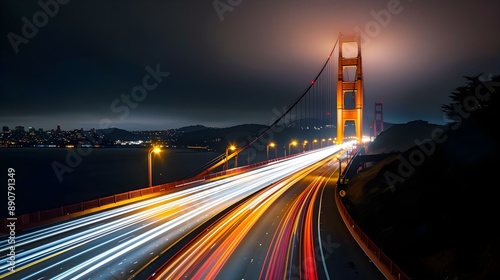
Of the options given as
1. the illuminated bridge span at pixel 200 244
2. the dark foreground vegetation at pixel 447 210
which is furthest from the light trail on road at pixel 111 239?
the dark foreground vegetation at pixel 447 210

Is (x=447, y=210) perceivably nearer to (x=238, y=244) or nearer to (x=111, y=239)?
(x=238, y=244)

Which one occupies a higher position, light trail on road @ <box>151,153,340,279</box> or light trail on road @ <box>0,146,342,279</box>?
light trail on road @ <box>0,146,342,279</box>

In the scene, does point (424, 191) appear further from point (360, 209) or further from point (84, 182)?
point (84, 182)

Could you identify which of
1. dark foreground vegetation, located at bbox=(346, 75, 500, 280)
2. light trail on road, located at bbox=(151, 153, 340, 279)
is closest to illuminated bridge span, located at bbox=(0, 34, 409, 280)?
light trail on road, located at bbox=(151, 153, 340, 279)

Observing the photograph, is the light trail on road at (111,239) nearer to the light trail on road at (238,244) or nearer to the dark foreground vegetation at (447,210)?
the light trail on road at (238,244)

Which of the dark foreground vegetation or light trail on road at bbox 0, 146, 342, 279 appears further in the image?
the dark foreground vegetation

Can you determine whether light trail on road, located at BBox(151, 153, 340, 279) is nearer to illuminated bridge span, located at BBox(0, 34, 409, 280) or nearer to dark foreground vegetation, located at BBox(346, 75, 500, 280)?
illuminated bridge span, located at BBox(0, 34, 409, 280)

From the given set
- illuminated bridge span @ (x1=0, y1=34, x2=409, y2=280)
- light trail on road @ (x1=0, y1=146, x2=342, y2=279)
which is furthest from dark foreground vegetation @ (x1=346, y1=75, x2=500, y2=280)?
light trail on road @ (x1=0, y1=146, x2=342, y2=279)

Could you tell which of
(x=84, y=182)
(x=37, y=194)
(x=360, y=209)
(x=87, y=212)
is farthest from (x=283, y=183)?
(x=84, y=182)

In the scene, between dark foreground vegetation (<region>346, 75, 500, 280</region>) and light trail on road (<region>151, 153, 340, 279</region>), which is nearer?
light trail on road (<region>151, 153, 340, 279</region>)
